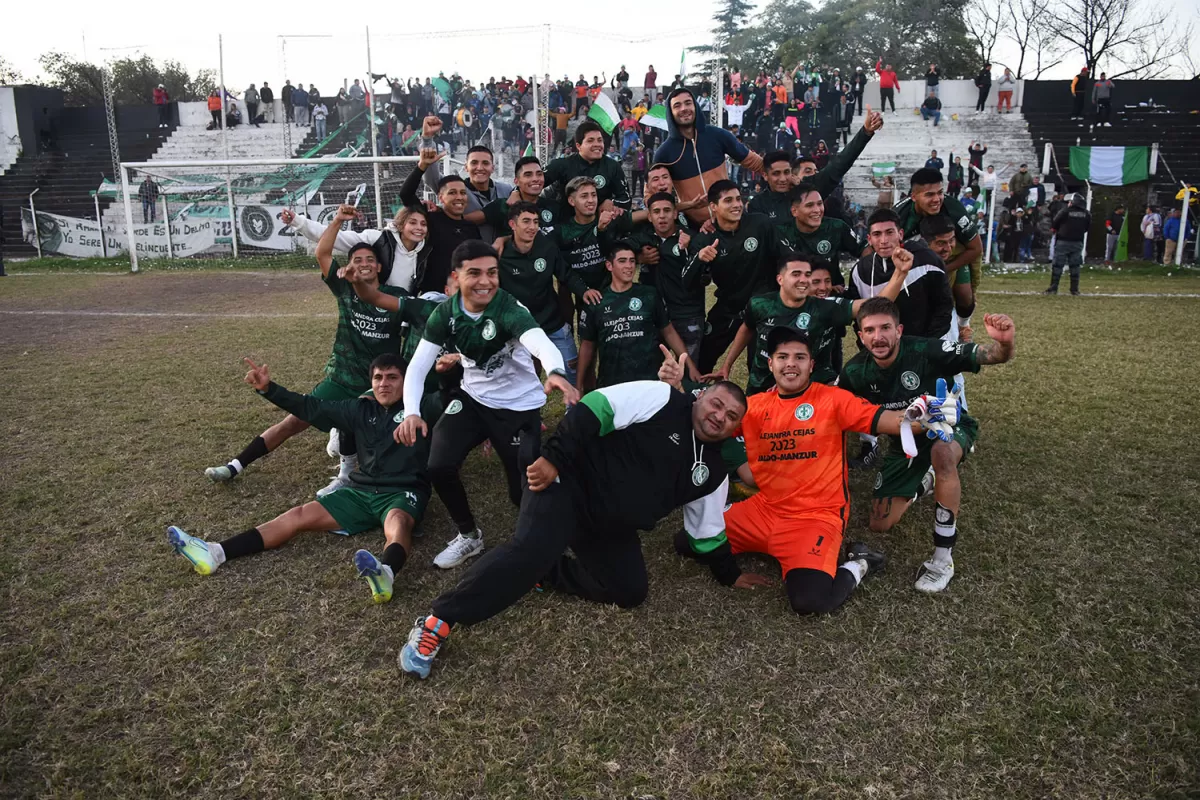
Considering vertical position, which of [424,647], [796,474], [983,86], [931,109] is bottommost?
[424,647]

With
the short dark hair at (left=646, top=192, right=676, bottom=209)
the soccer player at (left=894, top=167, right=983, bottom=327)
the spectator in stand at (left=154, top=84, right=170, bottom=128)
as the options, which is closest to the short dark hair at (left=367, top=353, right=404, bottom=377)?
the short dark hair at (left=646, top=192, right=676, bottom=209)

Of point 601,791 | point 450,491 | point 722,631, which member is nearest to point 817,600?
point 722,631

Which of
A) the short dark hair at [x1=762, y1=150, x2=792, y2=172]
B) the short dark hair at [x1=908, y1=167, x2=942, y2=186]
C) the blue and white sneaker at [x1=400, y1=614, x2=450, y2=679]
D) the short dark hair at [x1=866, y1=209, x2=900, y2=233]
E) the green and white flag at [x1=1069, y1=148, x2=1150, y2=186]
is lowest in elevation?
the blue and white sneaker at [x1=400, y1=614, x2=450, y2=679]

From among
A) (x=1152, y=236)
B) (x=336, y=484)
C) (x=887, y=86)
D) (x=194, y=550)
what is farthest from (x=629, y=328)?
(x=887, y=86)

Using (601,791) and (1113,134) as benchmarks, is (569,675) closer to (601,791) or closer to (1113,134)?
(601,791)

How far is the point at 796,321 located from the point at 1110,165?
24.9 metres

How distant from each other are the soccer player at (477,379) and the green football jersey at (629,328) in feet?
3.22

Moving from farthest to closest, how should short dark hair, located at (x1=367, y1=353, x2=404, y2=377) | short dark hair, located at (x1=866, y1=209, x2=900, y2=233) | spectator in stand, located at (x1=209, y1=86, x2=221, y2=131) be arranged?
spectator in stand, located at (x1=209, y1=86, x2=221, y2=131)
short dark hair, located at (x1=866, y1=209, x2=900, y2=233)
short dark hair, located at (x1=367, y1=353, x2=404, y2=377)

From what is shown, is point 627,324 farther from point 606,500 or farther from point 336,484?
point 336,484

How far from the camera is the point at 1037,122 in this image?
27609 mm

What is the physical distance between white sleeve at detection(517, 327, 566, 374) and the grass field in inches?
50.2

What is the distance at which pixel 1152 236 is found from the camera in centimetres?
2172

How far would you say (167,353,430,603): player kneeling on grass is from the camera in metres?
4.68

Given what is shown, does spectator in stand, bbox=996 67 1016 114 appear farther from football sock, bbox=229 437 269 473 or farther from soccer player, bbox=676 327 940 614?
football sock, bbox=229 437 269 473
